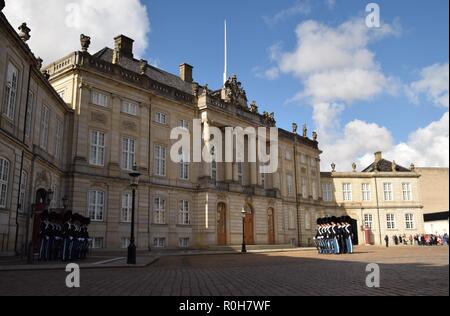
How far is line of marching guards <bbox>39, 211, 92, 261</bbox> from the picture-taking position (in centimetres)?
1889

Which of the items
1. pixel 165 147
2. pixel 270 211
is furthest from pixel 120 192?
pixel 270 211

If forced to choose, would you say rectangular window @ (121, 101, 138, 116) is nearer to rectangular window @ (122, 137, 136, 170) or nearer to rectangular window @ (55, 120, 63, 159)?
rectangular window @ (122, 137, 136, 170)

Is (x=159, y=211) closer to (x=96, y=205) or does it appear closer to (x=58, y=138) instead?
(x=96, y=205)

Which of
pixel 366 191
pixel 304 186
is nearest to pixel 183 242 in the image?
pixel 304 186

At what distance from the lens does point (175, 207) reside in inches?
1384

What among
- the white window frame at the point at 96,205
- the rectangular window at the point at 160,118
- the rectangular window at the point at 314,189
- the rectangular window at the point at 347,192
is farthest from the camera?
the rectangular window at the point at 347,192

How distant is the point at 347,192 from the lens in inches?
2297

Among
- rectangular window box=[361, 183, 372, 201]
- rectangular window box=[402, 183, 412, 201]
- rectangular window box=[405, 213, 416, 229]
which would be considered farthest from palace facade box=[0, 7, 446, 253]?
rectangular window box=[402, 183, 412, 201]

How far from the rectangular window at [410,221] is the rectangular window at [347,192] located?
7.78m

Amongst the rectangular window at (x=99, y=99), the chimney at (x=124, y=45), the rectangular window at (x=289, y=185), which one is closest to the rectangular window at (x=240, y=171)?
the rectangular window at (x=289, y=185)

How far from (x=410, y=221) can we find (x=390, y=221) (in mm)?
2775

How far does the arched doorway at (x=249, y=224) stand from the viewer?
41562 millimetres

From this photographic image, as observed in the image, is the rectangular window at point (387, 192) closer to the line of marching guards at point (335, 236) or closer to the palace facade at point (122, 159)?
the palace facade at point (122, 159)
